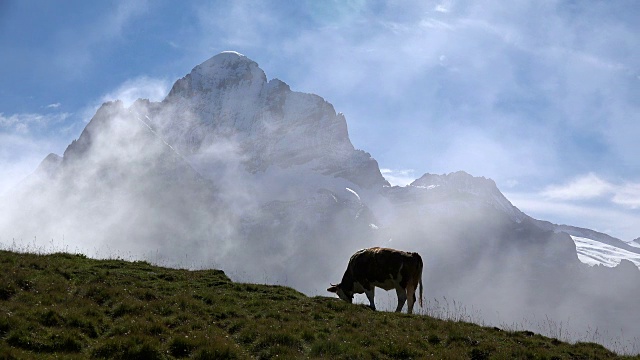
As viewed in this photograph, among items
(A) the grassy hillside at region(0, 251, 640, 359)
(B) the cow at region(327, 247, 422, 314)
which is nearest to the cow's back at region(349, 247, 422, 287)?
(B) the cow at region(327, 247, 422, 314)

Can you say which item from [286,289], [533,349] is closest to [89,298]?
[286,289]

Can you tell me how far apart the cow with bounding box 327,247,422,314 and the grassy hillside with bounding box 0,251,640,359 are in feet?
9.82

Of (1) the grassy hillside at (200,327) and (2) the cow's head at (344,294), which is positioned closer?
(1) the grassy hillside at (200,327)

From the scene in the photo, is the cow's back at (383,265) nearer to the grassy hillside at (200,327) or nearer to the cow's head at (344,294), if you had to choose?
the cow's head at (344,294)

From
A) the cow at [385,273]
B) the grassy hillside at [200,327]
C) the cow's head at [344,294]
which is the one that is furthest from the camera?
the cow's head at [344,294]

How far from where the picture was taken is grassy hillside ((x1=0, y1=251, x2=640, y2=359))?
13039 mm

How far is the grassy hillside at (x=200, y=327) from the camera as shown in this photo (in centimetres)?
1304

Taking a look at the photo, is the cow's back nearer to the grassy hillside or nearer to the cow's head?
the cow's head

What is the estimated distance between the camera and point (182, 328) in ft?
48.9

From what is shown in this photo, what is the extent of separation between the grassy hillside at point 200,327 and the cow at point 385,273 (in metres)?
2.99

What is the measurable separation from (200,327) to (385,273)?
1068 cm

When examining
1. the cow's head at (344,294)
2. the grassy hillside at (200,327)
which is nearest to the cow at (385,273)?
the cow's head at (344,294)

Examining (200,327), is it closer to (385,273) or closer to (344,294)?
(385,273)

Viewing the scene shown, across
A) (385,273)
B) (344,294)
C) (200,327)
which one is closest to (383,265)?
(385,273)
